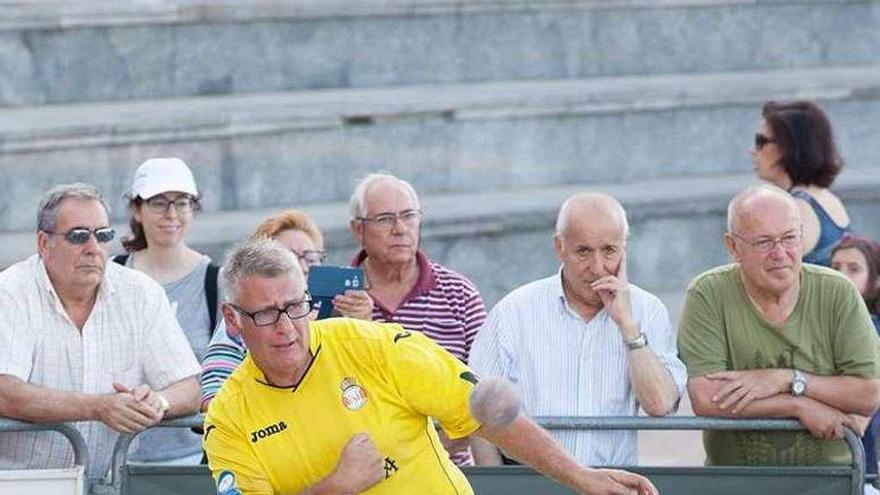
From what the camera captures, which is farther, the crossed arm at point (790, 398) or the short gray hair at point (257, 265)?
the crossed arm at point (790, 398)

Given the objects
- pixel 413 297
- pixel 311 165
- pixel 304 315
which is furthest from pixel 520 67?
pixel 304 315

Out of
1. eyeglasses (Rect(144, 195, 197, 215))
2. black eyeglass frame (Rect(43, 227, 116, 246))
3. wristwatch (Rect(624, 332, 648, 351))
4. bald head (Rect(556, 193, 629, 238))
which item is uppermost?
bald head (Rect(556, 193, 629, 238))

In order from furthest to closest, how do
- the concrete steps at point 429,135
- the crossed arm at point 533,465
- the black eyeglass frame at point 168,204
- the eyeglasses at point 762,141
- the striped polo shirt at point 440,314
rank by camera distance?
the concrete steps at point 429,135 < the eyeglasses at point 762,141 < the black eyeglass frame at point 168,204 < the striped polo shirt at point 440,314 < the crossed arm at point 533,465

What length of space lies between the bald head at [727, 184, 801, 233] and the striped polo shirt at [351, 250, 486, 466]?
105 cm

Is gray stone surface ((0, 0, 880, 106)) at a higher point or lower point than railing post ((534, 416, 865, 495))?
higher

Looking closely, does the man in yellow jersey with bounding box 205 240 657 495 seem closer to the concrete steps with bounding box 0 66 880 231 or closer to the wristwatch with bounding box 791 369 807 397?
the wristwatch with bounding box 791 369 807 397

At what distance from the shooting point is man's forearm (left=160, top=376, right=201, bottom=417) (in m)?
7.79

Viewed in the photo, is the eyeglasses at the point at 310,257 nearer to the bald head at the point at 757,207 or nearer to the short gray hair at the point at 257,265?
the bald head at the point at 757,207

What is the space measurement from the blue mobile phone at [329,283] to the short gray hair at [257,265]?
5.45 feet

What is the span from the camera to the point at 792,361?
25.6ft

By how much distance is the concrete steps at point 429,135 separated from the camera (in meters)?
12.2

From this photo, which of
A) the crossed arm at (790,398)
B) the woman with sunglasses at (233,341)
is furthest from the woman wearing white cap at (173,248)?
the crossed arm at (790,398)

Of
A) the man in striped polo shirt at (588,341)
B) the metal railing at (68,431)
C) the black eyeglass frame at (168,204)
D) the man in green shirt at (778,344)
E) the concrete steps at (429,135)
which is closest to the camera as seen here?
the metal railing at (68,431)

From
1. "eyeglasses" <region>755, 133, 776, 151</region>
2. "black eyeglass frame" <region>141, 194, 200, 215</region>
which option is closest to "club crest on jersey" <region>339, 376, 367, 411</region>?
"black eyeglass frame" <region>141, 194, 200, 215</region>
